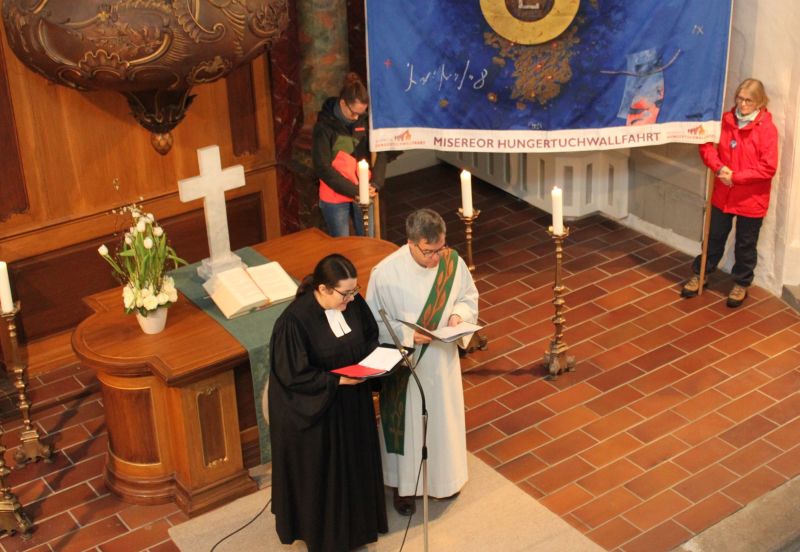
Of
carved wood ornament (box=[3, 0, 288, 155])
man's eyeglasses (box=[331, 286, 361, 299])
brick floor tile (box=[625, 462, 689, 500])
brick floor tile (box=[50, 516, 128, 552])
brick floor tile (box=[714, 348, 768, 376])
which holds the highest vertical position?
carved wood ornament (box=[3, 0, 288, 155])

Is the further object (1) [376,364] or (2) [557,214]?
(2) [557,214]

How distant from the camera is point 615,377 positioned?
743cm

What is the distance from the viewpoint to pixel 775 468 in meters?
6.54

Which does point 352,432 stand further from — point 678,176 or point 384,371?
point 678,176

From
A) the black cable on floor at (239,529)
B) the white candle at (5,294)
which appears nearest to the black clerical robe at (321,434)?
the black cable on floor at (239,529)

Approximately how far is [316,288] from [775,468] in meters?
2.82

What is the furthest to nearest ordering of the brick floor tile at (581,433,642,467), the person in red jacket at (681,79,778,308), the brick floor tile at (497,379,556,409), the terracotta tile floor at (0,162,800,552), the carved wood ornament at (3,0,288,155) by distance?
1. the person in red jacket at (681,79,778,308)
2. the brick floor tile at (497,379,556,409)
3. the brick floor tile at (581,433,642,467)
4. the terracotta tile floor at (0,162,800,552)
5. the carved wood ornament at (3,0,288,155)

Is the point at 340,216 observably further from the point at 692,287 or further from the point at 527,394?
the point at 692,287

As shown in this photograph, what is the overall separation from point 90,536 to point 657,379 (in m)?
3.44

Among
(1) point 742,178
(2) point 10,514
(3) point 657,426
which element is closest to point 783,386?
(3) point 657,426

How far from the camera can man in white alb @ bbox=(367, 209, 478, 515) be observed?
580 cm

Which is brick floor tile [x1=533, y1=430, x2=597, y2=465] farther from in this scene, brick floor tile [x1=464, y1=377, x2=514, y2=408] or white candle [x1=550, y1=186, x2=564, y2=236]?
white candle [x1=550, y1=186, x2=564, y2=236]

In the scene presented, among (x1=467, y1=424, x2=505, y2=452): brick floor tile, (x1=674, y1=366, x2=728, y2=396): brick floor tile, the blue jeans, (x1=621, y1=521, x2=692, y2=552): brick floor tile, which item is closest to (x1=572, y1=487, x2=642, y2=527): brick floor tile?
(x1=621, y1=521, x2=692, y2=552): brick floor tile

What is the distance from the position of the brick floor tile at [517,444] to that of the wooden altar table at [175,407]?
134cm
